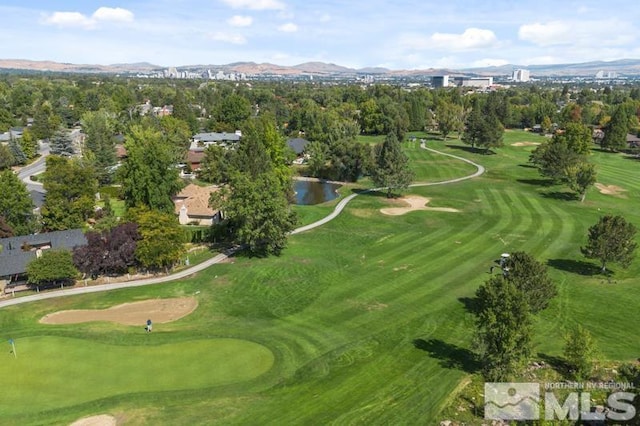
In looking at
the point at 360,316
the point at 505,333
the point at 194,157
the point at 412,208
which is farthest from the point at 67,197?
the point at 505,333

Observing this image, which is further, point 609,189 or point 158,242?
point 609,189

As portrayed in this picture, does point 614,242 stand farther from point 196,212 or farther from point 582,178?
point 196,212

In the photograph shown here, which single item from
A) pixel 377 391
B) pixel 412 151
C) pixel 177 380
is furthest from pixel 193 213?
pixel 412 151

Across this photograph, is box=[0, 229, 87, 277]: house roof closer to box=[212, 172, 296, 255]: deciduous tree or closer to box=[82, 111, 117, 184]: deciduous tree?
box=[212, 172, 296, 255]: deciduous tree

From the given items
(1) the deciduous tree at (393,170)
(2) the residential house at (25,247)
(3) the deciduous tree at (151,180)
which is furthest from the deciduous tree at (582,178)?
(2) the residential house at (25,247)

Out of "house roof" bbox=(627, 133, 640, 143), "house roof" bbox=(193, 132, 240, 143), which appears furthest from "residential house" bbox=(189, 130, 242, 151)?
"house roof" bbox=(627, 133, 640, 143)
